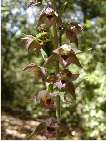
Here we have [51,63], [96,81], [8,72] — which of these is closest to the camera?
[51,63]

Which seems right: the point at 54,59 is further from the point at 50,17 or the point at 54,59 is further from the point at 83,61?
the point at 83,61

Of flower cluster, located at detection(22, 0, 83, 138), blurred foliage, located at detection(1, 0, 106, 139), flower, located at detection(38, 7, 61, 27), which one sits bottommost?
flower cluster, located at detection(22, 0, 83, 138)

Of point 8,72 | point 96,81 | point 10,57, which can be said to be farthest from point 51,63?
point 8,72

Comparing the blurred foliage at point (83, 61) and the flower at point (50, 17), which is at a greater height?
the blurred foliage at point (83, 61)

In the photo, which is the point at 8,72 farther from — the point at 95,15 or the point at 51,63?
the point at 51,63

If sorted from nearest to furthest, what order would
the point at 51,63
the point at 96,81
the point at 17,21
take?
the point at 51,63 → the point at 96,81 → the point at 17,21

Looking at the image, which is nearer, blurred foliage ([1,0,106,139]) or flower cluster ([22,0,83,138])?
flower cluster ([22,0,83,138])

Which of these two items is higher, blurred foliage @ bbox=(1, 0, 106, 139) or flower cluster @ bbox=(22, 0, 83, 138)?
blurred foliage @ bbox=(1, 0, 106, 139)

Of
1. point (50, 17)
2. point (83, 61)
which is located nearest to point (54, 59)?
point (50, 17)
